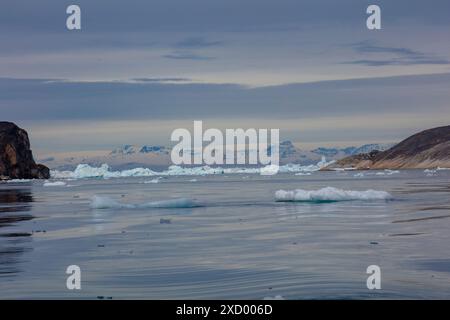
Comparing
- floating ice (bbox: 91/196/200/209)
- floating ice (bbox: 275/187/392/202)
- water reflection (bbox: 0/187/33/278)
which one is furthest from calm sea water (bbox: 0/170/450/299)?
floating ice (bbox: 275/187/392/202)

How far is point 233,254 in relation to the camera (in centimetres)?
1778

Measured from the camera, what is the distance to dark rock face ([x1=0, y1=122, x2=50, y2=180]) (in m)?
187

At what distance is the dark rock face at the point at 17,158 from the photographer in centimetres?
18700

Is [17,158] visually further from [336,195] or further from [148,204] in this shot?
[336,195]

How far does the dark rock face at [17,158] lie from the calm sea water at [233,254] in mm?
162388

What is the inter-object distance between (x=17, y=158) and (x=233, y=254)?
179 m

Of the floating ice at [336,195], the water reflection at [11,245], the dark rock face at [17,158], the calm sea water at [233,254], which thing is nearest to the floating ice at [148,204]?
the calm sea water at [233,254]

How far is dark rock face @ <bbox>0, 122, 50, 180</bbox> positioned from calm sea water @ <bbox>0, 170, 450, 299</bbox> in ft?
533

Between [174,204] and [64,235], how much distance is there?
41.4 feet

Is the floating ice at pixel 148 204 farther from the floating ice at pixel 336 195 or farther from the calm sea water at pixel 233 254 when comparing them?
the floating ice at pixel 336 195

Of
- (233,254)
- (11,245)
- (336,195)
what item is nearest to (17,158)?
(336,195)

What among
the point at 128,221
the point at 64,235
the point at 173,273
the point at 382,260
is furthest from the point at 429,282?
the point at 128,221

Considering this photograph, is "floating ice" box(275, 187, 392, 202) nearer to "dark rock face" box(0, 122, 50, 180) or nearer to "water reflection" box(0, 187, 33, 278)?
"water reflection" box(0, 187, 33, 278)

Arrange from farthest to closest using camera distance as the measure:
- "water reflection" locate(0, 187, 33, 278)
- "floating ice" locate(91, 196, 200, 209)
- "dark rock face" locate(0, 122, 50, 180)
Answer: "dark rock face" locate(0, 122, 50, 180), "floating ice" locate(91, 196, 200, 209), "water reflection" locate(0, 187, 33, 278)
